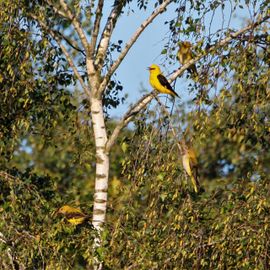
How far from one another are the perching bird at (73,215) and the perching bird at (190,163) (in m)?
1.38


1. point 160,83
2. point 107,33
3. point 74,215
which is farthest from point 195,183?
point 107,33

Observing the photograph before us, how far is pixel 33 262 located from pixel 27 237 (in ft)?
1.00

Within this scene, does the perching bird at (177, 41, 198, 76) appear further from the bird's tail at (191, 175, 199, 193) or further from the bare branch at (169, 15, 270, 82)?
the bird's tail at (191, 175, 199, 193)

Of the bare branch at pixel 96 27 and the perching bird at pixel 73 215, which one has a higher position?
the bare branch at pixel 96 27

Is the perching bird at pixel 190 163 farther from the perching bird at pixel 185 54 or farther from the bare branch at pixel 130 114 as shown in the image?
the bare branch at pixel 130 114

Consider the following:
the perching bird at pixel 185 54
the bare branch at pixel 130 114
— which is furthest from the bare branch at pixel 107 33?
the perching bird at pixel 185 54

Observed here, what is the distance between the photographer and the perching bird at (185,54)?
422 inches

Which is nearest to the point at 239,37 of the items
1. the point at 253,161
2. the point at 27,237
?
the point at 253,161

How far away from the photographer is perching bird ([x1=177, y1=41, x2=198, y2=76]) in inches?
422

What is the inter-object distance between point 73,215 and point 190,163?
67.5 inches

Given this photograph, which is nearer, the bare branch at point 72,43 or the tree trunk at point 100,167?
the tree trunk at point 100,167

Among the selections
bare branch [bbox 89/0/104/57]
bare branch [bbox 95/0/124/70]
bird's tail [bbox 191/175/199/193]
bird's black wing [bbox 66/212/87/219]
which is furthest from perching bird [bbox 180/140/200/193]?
bare branch [bbox 89/0/104/57]

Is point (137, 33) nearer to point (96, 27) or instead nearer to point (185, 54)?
point (96, 27)

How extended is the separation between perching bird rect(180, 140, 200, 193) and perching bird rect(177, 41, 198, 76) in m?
0.69
